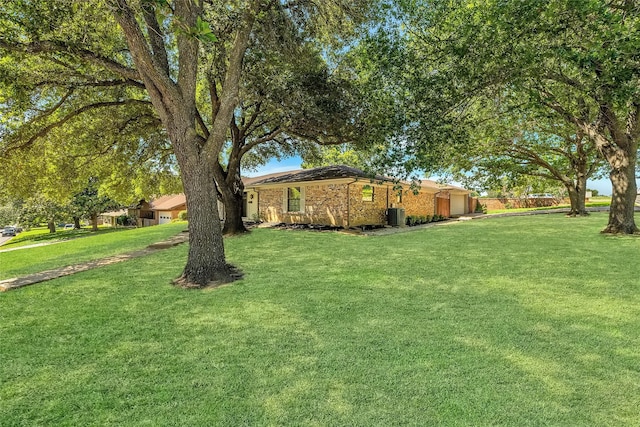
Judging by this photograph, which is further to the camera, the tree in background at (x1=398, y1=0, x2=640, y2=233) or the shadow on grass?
the shadow on grass

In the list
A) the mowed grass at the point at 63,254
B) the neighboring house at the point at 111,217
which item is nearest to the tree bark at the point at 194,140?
the mowed grass at the point at 63,254

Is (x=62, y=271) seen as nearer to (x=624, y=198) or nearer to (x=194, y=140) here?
(x=194, y=140)

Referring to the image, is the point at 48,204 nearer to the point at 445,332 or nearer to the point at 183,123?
the point at 183,123

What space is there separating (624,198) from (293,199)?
14019 millimetres

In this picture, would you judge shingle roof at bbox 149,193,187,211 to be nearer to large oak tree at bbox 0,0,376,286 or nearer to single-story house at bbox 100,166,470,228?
single-story house at bbox 100,166,470,228

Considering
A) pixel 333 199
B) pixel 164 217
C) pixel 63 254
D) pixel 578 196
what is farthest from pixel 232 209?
pixel 164 217

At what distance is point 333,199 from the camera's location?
16109 millimetres

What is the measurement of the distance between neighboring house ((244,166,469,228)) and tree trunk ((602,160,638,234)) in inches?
261

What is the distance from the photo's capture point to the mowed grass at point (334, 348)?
259 cm

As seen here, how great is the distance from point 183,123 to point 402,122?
5.17 metres

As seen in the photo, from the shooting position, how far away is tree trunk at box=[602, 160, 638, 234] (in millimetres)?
10750

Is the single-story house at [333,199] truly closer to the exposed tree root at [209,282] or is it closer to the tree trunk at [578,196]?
the exposed tree root at [209,282]

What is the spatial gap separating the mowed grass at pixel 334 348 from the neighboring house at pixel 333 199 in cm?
819

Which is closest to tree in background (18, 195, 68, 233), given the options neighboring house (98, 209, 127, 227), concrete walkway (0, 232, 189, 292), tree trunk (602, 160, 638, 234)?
neighboring house (98, 209, 127, 227)
